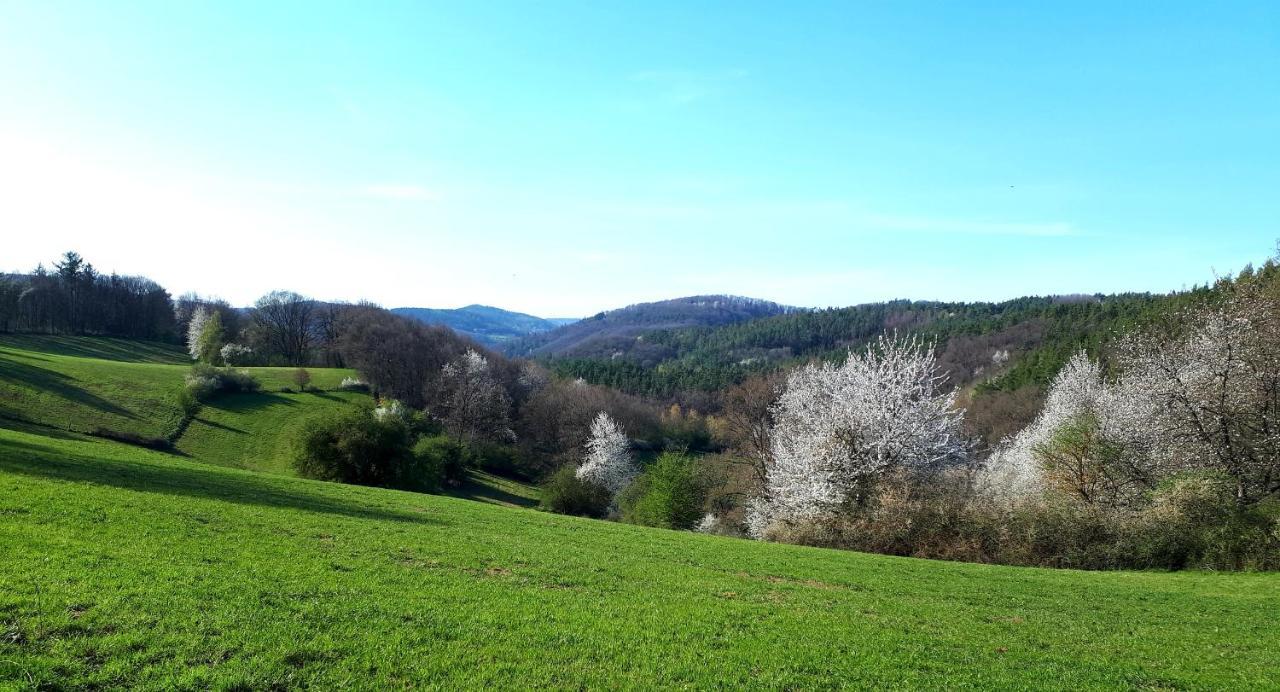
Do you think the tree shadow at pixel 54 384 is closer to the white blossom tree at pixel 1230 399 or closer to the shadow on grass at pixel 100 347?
the shadow on grass at pixel 100 347

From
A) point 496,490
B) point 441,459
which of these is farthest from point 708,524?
point 496,490

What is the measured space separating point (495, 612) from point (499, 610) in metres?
0.16

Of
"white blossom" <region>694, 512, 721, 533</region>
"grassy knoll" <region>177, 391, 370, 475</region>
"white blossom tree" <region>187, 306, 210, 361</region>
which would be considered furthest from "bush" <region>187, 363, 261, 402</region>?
"white blossom" <region>694, 512, 721, 533</region>

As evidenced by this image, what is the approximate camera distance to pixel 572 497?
5578 centimetres

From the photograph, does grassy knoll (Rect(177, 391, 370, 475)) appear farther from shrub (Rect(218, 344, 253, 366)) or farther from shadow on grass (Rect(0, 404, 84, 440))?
shrub (Rect(218, 344, 253, 366))

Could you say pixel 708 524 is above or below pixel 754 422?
below

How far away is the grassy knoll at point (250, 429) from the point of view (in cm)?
5425

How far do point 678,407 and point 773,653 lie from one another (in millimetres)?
125678

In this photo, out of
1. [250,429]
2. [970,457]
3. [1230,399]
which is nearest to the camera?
[1230,399]

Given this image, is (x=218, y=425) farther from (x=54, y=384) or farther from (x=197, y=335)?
(x=197, y=335)

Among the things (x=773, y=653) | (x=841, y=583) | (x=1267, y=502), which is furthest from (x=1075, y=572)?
(x=773, y=653)

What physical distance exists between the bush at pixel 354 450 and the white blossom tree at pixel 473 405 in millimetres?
37691

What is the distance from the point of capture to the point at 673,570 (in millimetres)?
17109

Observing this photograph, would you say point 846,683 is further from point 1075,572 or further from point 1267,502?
point 1267,502
